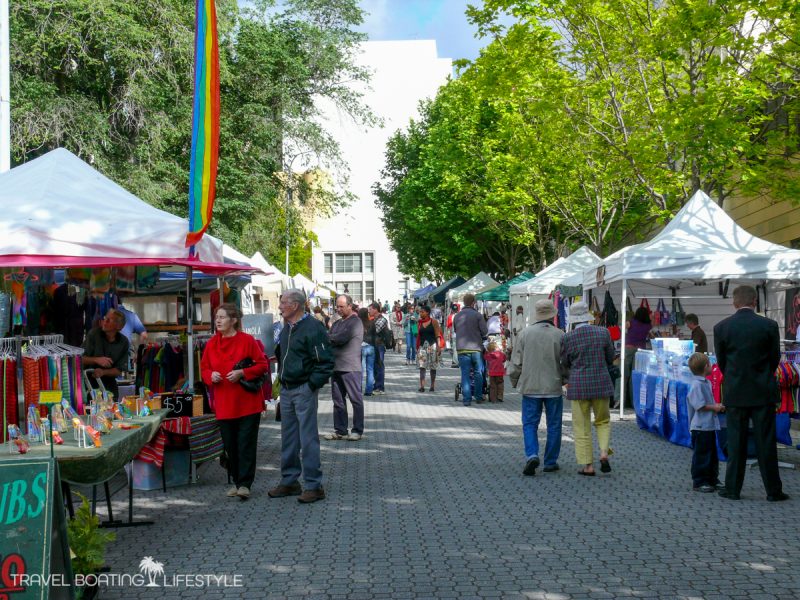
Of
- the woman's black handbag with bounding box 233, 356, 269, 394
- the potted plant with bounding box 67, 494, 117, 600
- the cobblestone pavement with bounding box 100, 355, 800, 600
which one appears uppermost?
the woman's black handbag with bounding box 233, 356, 269, 394

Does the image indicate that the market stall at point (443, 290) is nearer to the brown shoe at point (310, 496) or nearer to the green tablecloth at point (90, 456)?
the brown shoe at point (310, 496)

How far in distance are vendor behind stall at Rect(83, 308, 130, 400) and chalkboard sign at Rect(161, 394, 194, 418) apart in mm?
806

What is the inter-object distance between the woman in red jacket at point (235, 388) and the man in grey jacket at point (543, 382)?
2929 millimetres

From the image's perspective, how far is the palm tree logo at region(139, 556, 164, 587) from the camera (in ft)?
20.5

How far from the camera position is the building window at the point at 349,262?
312 feet

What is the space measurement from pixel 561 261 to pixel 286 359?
63.1 ft

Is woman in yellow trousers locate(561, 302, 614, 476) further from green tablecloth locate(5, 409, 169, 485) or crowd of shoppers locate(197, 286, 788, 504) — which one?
green tablecloth locate(5, 409, 169, 485)

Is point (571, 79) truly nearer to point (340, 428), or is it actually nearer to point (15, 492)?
point (340, 428)

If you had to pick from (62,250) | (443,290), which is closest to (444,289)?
(443,290)

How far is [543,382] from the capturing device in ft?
33.9

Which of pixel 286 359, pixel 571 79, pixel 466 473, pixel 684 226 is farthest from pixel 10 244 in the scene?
pixel 571 79

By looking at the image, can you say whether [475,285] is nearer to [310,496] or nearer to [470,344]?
[470,344]

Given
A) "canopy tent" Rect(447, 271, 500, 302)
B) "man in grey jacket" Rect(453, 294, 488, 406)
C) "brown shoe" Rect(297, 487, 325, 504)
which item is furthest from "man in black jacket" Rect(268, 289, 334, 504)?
"canopy tent" Rect(447, 271, 500, 302)

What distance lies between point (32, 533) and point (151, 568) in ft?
5.62
